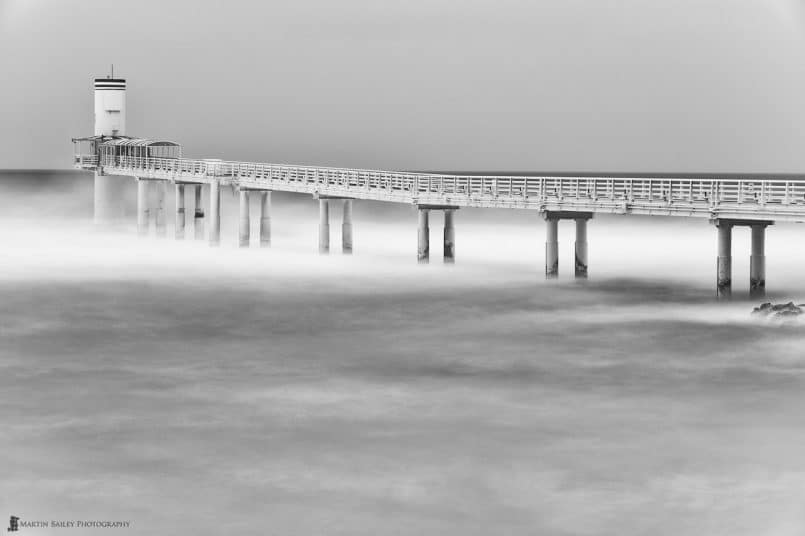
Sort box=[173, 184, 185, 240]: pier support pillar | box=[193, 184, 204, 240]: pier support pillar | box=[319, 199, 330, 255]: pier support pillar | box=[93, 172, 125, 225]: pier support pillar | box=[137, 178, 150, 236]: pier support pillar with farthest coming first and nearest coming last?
box=[93, 172, 125, 225]: pier support pillar
box=[137, 178, 150, 236]: pier support pillar
box=[173, 184, 185, 240]: pier support pillar
box=[193, 184, 204, 240]: pier support pillar
box=[319, 199, 330, 255]: pier support pillar

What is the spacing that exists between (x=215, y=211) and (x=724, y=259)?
28.2 meters

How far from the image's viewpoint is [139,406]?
79.7ft

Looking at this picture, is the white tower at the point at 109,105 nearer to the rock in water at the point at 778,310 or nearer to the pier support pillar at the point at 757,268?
the pier support pillar at the point at 757,268

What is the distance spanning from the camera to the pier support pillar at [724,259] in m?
37.6

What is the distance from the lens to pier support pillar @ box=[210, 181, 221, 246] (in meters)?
59.4

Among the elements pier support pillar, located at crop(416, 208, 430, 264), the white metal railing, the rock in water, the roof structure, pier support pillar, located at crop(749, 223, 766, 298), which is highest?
the roof structure

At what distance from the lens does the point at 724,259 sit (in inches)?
1521

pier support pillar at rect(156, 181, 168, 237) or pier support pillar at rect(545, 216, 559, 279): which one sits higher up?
pier support pillar at rect(156, 181, 168, 237)

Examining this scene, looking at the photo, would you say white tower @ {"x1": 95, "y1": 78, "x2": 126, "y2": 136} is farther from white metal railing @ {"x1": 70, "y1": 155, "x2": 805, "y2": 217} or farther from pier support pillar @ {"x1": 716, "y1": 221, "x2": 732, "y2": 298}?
pier support pillar @ {"x1": 716, "y1": 221, "x2": 732, "y2": 298}

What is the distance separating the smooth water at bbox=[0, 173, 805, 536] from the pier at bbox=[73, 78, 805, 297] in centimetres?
218

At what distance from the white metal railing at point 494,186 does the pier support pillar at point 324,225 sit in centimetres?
102

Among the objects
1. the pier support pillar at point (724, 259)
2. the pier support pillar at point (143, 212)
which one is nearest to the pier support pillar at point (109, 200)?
the pier support pillar at point (143, 212)

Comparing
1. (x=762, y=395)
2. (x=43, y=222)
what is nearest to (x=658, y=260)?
(x=762, y=395)

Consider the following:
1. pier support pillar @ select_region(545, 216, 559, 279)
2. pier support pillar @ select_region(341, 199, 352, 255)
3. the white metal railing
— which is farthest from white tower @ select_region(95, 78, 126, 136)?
pier support pillar @ select_region(545, 216, 559, 279)
